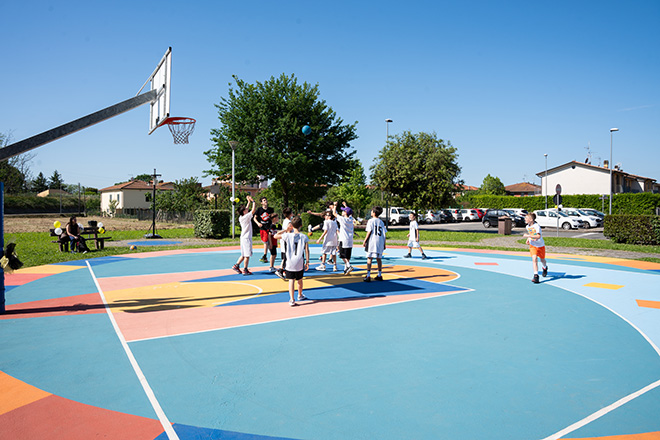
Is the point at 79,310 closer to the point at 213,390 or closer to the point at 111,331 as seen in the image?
the point at 111,331

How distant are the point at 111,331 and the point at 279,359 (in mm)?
3148

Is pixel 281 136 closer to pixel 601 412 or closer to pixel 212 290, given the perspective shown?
pixel 212 290

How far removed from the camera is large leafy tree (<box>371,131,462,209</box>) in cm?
3228

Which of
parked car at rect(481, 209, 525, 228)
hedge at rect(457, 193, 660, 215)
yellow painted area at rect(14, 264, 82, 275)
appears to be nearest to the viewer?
yellow painted area at rect(14, 264, 82, 275)

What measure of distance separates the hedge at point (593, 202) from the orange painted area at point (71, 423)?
47089 mm

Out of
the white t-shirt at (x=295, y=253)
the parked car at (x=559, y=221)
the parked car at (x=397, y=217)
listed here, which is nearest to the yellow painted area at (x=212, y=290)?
the white t-shirt at (x=295, y=253)

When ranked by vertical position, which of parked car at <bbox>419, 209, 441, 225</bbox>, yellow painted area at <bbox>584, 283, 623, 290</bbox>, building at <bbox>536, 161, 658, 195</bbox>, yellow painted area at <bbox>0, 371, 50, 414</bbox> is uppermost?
building at <bbox>536, 161, 658, 195</bbox>

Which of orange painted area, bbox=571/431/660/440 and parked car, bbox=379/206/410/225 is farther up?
parked car, bbox=379/206/410/225

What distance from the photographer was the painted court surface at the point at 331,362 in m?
3.97

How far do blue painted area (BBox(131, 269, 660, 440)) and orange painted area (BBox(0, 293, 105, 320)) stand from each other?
290cm

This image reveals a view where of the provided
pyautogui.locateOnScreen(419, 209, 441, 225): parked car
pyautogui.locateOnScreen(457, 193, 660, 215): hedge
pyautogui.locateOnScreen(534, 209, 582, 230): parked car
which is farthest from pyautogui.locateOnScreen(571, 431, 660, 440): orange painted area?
pyautogui.locateOnScreen(419, 209, 441, 225): parked car

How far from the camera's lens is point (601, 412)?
416 centimetres

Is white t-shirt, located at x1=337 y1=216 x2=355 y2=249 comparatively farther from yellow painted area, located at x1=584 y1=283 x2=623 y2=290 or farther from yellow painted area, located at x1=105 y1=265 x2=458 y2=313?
yellow painted area, located at x1=584 y1=283 x2=623 y2=290

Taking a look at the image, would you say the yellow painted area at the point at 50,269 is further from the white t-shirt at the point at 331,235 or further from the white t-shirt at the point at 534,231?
the white t-shirt at the point at 534,231
